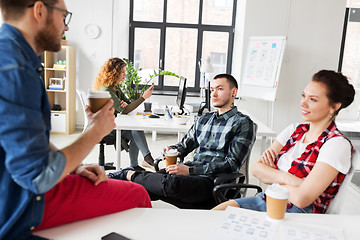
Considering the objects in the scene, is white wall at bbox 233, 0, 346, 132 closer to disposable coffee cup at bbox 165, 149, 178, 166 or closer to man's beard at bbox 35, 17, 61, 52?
disposable coffee cup at bbox 165, 149, 178, 166

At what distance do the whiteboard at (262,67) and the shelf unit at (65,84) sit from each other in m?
2.85

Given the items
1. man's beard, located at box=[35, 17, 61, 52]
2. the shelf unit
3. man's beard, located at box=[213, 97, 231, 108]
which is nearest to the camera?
man's beard, located at box=[35, 17, 61, 52]

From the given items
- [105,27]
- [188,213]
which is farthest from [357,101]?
[105,27]

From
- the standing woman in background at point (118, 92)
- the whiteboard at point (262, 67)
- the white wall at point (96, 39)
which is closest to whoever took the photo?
the standing woman in background at point (118, 92)

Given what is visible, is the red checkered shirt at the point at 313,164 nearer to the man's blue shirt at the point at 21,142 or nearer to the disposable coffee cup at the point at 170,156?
the disposable coffee cup at the point at 170,156

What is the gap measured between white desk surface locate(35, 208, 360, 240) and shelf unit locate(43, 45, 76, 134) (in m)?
4.63

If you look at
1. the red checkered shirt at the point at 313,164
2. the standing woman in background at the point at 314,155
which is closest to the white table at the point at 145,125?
the standing woman in background at the point at 314,155

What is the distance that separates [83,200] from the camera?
3.74ft

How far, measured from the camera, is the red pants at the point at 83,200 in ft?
3.57

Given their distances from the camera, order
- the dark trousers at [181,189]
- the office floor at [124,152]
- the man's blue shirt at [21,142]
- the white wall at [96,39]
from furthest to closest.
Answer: the white wall at [96,39]
the office floor at [124,152]
the dark trousers at [181,189]
the man's blue shirt at [21,142]

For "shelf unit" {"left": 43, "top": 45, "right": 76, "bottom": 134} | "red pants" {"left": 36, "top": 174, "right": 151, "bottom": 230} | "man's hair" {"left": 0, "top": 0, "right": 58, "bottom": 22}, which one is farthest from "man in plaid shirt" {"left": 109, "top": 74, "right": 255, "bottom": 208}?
"shelf unit" {"left": 43, "top": 45, "right": 76, "bottom": 134}

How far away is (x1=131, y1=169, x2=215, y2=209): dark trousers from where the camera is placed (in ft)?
7.03

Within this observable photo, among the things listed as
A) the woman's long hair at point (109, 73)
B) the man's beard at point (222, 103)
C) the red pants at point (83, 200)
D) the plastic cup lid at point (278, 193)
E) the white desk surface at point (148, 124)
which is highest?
the woman's long hair at point (109, 73)

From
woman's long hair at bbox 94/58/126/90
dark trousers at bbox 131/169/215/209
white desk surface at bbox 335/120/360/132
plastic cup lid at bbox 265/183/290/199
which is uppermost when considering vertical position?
woman's long hair at bbox 94/58/126/90
